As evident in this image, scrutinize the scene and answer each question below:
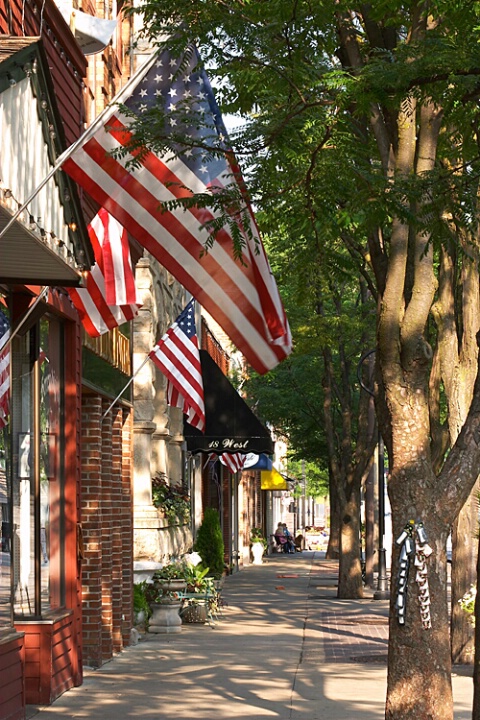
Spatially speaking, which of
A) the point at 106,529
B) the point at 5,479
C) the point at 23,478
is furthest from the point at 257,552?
the point at 5,479

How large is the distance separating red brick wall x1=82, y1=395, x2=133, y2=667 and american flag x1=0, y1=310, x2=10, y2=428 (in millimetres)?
4197

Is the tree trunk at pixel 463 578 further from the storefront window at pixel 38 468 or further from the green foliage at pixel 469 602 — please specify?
the storefront window at pixel 38 468

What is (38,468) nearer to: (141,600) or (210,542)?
(141,600)

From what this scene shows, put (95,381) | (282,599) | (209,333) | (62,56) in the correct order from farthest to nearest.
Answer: (209,333), (282,599), (95,381), (62,56)

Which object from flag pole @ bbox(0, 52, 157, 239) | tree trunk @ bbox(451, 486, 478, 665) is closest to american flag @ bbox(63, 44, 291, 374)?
flag pole @ bbox(0, 52, 157, 239)

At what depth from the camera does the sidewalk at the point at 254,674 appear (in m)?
12.0

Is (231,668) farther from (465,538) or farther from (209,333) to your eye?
(209,333)

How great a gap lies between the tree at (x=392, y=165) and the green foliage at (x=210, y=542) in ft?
58.2

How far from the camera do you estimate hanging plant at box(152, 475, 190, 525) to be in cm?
2208

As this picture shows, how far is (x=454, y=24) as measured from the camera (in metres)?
9.53

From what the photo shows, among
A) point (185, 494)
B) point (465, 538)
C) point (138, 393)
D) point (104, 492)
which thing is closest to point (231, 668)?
point (104, 492)

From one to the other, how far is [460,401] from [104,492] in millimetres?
5039

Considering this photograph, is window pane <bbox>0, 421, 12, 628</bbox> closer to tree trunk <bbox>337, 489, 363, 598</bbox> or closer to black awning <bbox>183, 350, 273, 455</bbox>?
black awning <bbox>183, 350, 273, 455</bbox>

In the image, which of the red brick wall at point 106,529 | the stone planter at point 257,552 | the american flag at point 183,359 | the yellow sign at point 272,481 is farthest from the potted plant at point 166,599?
the yellow sign at point 272,481
